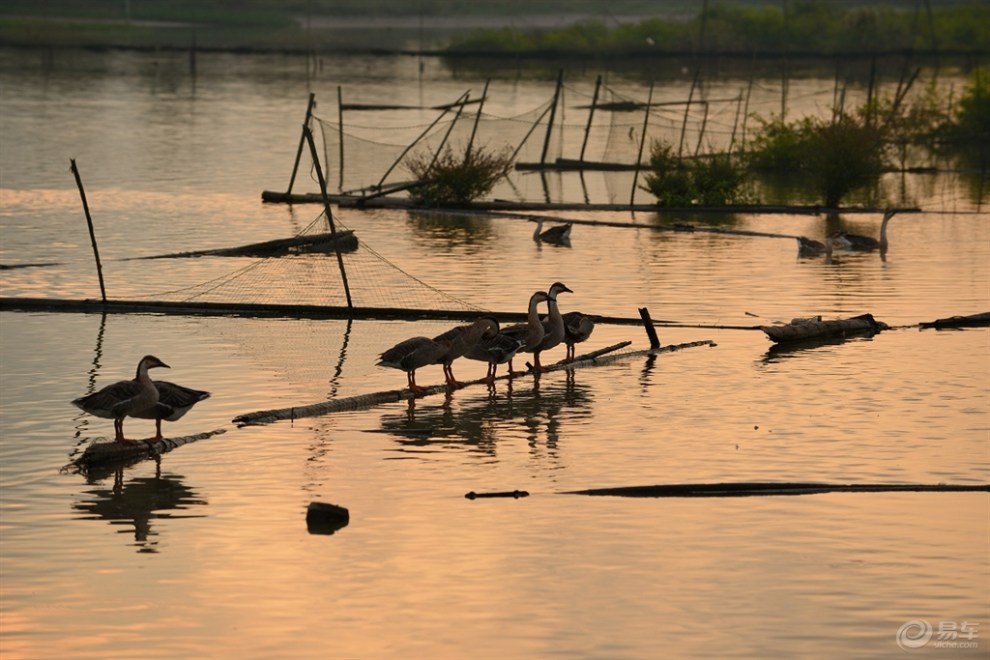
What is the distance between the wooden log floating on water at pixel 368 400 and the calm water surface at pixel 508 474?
0.13 m

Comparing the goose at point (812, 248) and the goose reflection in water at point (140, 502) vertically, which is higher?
the goose at point (812, 248)

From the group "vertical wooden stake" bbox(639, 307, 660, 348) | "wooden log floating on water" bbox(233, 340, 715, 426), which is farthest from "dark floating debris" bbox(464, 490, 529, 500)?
"vertical wooden stake" bbox(639, 307, 660, 348)

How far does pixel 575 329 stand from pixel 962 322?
6.59 meters

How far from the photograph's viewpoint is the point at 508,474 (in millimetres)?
17594

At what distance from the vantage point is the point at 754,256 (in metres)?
35.0

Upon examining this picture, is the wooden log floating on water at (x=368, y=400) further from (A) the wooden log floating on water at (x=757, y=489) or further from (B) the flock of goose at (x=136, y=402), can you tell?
(A) the wooden log floating on water at (x=757, y=489)

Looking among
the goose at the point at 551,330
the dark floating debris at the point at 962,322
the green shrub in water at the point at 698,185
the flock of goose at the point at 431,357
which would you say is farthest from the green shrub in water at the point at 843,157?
the goose at the point at 551,330

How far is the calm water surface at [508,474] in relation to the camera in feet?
44.2

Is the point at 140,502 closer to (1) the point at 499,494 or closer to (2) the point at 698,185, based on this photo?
(1) the point at 499,494

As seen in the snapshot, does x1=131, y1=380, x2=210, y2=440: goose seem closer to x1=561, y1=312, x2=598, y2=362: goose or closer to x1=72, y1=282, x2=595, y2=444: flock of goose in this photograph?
x1=72, y1=282, x2=595, y2=444: flock of goose

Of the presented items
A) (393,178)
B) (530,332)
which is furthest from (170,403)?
(393,178)

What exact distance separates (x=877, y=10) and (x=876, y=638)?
537 feet

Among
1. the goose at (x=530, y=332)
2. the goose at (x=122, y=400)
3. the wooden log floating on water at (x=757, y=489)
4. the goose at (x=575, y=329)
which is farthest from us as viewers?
the goose at (x=575, y=329)

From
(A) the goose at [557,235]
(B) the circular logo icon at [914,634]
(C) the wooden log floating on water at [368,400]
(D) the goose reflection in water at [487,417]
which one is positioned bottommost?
(B) the circular logo icon at [914,634]
